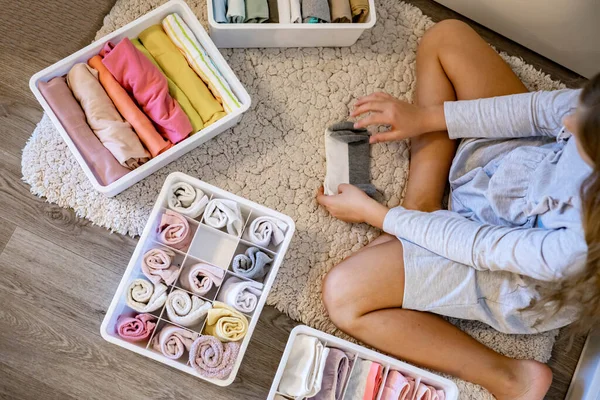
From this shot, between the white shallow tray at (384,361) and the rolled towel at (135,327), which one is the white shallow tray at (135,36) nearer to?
the rolled towel at (135,327)

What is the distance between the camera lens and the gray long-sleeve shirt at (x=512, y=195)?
2.76 feet

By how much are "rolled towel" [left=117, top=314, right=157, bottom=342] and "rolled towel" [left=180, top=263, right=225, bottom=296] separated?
3.5 inches

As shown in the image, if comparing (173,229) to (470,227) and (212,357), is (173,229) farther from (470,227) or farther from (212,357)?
(470,227)

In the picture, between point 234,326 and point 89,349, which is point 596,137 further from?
point 89,349

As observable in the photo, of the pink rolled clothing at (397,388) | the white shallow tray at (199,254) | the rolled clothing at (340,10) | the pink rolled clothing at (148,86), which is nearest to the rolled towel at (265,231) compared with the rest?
the white shallow tray at (199,254)

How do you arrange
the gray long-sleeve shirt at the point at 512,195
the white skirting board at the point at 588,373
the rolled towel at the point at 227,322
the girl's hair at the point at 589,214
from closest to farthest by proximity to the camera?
the girl's hair at the point at 589,214
the gray long-sleeve shirt at the point at 512,195
the rolled towel at the point at 227,322
the white skirting board at the point at 588,373

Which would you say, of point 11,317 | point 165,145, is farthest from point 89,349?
point 165,145

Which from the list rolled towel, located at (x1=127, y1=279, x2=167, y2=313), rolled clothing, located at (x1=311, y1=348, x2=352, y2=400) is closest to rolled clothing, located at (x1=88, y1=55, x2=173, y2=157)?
rolled towel, located at (x1=127, y1=279, x2=167, y2=313)

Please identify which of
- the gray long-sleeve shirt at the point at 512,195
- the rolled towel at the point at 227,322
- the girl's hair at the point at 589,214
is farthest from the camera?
the rolled towel at the point at 227,322

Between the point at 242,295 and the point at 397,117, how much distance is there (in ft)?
1.41

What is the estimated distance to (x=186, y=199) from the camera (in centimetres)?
99

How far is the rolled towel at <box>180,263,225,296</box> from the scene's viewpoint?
976 mm

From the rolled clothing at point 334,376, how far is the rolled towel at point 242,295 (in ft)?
0.55

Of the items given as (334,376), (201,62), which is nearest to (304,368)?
(334,376)
